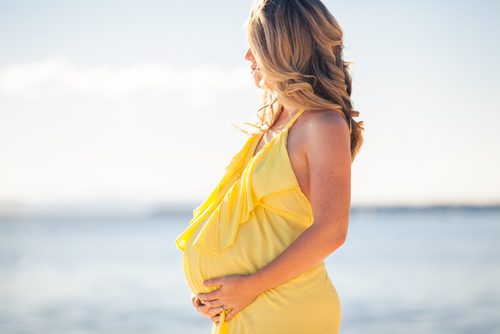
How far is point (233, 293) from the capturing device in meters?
2.41

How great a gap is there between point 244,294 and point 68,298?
14001mm

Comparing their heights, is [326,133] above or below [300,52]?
below

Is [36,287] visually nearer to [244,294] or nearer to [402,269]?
[402,269]

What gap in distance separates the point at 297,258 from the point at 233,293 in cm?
24

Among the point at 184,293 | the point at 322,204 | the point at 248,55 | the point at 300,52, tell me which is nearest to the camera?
the point at 322,204

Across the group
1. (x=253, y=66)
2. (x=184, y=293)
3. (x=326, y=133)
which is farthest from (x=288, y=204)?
(x=184, y=293)

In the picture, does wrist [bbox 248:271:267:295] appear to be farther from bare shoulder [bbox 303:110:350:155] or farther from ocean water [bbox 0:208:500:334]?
ocean water [bbox 0:208:500:334]

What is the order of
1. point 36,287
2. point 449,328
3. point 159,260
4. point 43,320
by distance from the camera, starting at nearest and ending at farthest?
point 449,328 < point 43,320 < point 36,287 < point 159,260

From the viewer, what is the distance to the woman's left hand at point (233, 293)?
2389mm

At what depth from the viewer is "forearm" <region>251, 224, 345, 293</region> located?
2.35m

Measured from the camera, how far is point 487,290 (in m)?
15.4

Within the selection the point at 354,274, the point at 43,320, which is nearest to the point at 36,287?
the point at 43,320

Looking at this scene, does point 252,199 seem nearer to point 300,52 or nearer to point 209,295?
point 209,295

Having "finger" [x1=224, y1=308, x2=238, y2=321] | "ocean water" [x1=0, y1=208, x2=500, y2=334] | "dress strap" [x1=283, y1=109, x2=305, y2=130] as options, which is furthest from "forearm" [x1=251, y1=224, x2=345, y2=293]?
"ocean water" [x1=0, y1=208, x2=500, y2=334]
